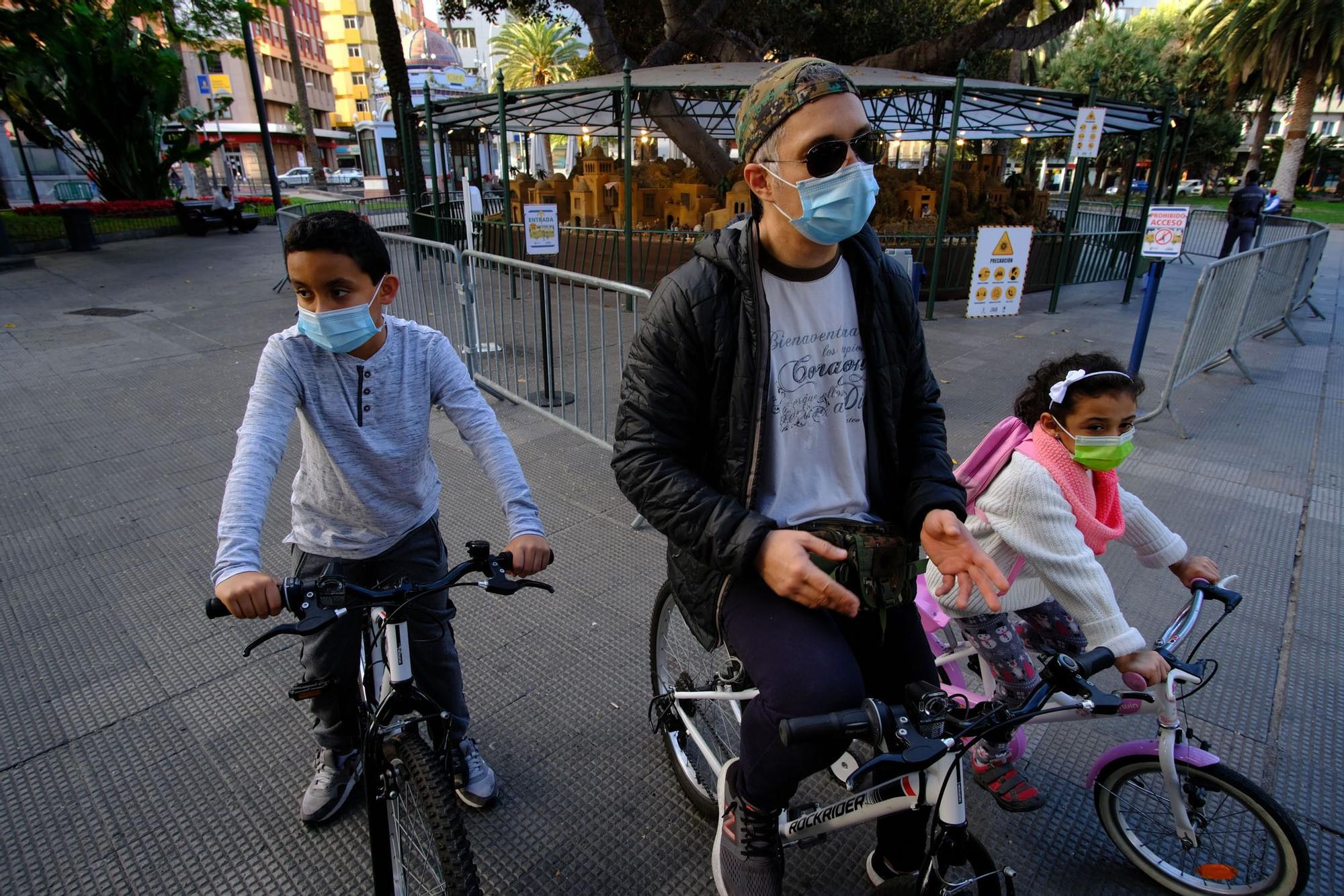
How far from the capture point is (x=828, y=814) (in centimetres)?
188

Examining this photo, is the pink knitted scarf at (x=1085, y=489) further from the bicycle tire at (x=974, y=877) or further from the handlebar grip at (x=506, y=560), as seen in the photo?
the handlebar grip at (x=506, y=560)

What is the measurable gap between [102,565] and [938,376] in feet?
23.0

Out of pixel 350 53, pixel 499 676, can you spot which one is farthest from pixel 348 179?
pixel 499 676

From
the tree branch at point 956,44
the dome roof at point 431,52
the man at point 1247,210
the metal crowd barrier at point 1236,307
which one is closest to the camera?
the metal crowd barrier at point 1236,307

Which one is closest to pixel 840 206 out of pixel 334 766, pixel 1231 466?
pixel 334 766

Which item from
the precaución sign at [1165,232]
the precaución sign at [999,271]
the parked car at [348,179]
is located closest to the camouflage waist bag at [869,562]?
the precaución sign at [1165,232]

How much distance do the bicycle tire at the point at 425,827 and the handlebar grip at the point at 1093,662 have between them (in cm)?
138

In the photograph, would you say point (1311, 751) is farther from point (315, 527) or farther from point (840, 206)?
point (315, 527)

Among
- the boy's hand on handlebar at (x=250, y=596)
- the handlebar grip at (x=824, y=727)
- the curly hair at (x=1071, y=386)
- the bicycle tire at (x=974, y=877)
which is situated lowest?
the bicycle tire at (x=974, y=877)

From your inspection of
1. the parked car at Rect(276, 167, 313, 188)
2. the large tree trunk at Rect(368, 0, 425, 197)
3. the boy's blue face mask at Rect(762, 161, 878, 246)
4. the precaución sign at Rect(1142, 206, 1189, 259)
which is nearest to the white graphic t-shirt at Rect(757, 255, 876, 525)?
the boy's blue face mask at Rect(762, 161, 878, 246)

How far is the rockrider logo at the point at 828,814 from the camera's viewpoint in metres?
1.80

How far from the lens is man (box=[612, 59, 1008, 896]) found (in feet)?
5.32

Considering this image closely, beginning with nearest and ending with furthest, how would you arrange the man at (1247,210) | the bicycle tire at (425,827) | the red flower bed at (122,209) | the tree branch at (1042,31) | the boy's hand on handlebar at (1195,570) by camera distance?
1. the bicycle tire at (425,827)
2. the boy's hand on handlebar at (1195,570)
3. the man at (1247,210)
4. the tree branch at (1042,31)
5. the red flower bed at (122,209)

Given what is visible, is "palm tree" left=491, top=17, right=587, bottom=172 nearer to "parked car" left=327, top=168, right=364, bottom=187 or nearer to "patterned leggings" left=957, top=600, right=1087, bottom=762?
"parked car" left=327, top=168, right=364, bottom=187
